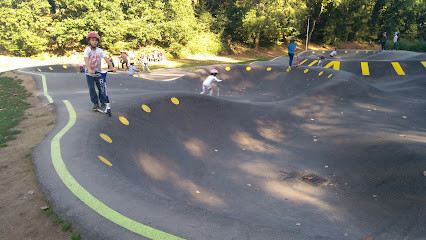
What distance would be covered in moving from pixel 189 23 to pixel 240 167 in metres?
34.1

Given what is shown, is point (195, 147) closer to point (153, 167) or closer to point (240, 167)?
point (240, 167)

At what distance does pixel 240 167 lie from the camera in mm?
7535

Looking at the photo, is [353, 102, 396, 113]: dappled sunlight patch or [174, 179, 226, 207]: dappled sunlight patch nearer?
[174, 179, 226, 207]: dappled sunlight patch

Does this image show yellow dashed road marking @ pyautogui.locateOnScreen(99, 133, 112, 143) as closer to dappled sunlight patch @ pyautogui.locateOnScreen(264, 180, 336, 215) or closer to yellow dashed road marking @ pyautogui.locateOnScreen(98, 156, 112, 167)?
yellow dashed road marking @ pyautogui.locateOnScreen(98, 156, 112, 167)

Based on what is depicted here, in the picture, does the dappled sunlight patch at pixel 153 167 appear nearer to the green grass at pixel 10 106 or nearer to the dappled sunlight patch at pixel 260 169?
the dappled sunlight patch at pixel 260 169

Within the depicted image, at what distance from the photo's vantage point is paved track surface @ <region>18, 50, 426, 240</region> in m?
3.56

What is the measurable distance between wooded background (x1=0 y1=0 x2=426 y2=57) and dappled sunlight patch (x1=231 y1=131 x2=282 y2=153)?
1125 inches

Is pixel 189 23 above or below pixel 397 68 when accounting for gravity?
above

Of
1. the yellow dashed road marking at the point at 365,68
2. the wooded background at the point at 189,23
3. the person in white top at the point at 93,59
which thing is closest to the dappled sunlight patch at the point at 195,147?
the person in white top at the point at 93,59

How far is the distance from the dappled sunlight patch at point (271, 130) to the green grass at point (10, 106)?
7.39 metres

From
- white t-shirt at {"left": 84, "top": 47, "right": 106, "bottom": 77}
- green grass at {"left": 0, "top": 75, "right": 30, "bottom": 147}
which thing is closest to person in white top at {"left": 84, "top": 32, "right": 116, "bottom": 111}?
white t-shirt at {"left": 84, "top": 47, "right": 106, "bottom": 77}

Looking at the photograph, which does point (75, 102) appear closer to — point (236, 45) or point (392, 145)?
point (392, 145)

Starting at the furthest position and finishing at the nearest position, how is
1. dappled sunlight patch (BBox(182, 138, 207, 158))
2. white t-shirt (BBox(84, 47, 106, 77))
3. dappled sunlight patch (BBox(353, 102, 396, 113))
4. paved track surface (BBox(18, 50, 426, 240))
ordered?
1. dappled sunlight patch (BBox(353, 102, 396, 113))
2. dappled sunlight patch (BBox(182, 138, 207, 158))
3. white t-shirt (BBox(84, 47, 106, 77))
4. paved track surface (BBox(18, 50, 426, 240))

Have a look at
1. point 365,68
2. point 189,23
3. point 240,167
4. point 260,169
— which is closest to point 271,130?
point 260,169
